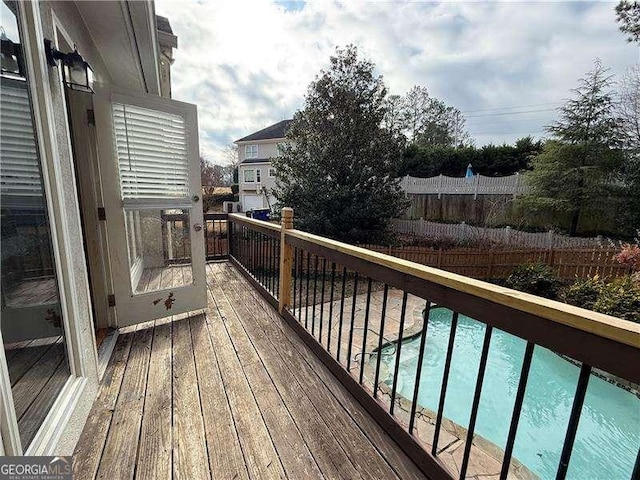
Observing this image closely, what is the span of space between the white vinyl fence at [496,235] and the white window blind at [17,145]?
9894 millimetres

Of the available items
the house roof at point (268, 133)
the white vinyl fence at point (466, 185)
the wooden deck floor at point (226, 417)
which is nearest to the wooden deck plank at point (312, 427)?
the wooden deck floor at point (226, 417)

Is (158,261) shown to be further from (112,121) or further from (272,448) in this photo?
(272,448)

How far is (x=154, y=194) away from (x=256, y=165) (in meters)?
18.5

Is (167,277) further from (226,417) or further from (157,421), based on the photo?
(226,417)

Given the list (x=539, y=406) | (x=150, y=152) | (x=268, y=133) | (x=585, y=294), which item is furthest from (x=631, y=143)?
(x=268, y=133)

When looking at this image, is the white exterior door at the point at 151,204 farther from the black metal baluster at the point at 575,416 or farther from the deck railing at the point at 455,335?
the black metal baluster at the point at 575,416

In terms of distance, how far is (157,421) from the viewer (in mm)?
1506

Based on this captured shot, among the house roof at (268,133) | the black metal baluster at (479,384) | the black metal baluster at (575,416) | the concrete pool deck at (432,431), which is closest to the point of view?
the black metal baluster at (575,416)

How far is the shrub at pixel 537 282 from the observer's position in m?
5.72

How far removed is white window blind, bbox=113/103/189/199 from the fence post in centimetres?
92

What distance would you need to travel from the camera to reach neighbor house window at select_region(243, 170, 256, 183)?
20.4 metres

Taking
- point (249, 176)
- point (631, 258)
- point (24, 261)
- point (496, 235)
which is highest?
point (249, 176)

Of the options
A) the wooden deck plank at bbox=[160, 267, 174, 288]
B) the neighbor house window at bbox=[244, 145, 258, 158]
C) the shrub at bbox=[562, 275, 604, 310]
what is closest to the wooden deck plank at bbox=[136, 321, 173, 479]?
the wooden deck plank at bbox=[160, 267, 174, 288]

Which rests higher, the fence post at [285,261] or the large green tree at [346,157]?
the large green tree at [346,157]
